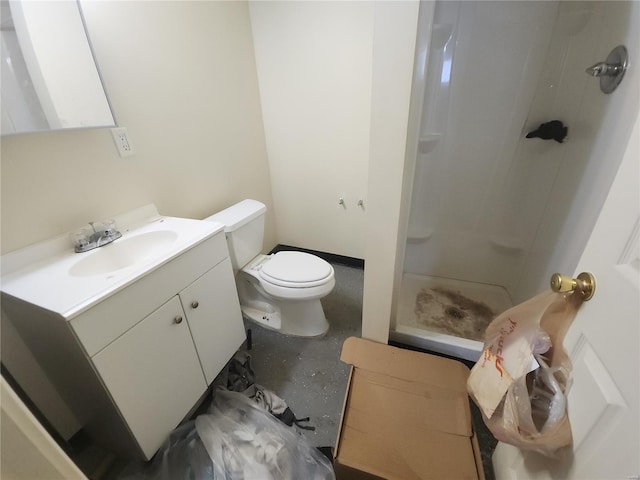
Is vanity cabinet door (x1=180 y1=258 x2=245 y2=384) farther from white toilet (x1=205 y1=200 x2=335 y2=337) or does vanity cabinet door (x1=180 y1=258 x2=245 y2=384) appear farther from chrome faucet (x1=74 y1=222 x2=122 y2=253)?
chrome faucet (x1=74 y1=222 x2=122 y2=253)

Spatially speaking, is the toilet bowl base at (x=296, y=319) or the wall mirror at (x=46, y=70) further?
the toilet bowl base at (x=296, y=319)

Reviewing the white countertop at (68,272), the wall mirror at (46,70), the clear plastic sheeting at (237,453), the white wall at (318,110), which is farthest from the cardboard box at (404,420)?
the wall mirror at (46,70)

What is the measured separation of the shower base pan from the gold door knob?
850mm

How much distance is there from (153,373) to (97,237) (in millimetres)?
568

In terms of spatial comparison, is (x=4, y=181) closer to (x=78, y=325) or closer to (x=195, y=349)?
(x=78, y=325)

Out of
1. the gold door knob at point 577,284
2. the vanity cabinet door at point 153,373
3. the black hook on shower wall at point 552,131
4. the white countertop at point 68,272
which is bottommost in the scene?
the vanity cabinet door at point 153,373

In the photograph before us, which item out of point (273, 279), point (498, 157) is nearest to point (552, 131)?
point (498, 157)

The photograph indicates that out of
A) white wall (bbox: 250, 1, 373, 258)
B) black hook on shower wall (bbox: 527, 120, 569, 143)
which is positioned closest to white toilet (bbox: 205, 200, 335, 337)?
white wall (bbox: 250, 1, 373, 258)

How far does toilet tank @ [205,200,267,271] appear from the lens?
143cm

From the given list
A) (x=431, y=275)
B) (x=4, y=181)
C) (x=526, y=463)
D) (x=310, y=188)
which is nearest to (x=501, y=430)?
(x=526, y=463)

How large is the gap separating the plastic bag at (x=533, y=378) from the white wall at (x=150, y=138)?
1.46m

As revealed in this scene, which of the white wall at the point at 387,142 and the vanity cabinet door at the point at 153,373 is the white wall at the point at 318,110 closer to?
the white wall at the point at 387,142

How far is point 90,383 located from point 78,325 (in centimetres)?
26

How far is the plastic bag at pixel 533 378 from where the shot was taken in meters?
0.62
